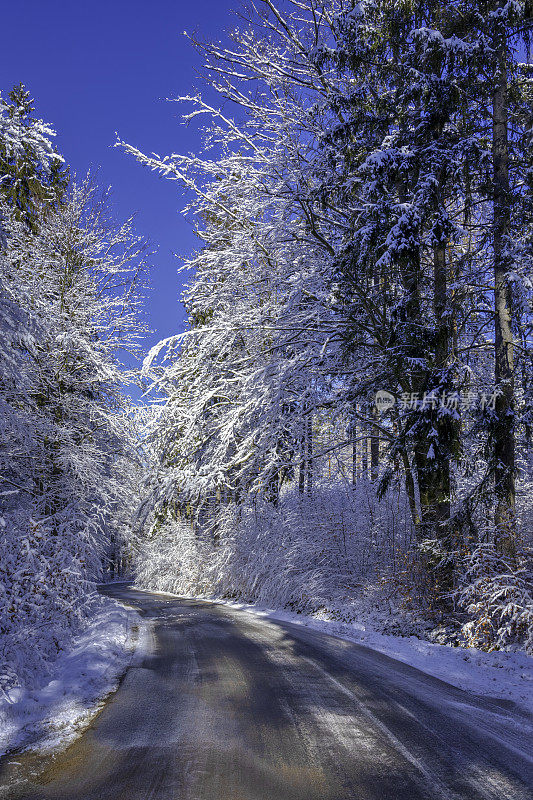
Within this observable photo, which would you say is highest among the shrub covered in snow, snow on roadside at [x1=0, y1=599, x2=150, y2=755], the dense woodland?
the dense woodland

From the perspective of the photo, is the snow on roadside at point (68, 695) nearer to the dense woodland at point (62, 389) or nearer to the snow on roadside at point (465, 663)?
the dense woodland at point (62, 389)

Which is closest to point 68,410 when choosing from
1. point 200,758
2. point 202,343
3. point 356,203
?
point 202,343

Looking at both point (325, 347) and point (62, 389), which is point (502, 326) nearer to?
point (325, 347)

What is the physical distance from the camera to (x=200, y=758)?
3.82m

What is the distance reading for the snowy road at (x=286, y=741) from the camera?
3430 mm

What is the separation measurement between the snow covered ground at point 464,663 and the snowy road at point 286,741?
1.26ft

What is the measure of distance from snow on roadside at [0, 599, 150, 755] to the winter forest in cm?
27

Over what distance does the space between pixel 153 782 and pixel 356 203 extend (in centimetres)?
1053

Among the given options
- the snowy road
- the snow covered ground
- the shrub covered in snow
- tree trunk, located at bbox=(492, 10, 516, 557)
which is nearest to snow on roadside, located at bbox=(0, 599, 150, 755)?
the snowy road

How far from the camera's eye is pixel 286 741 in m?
4.21

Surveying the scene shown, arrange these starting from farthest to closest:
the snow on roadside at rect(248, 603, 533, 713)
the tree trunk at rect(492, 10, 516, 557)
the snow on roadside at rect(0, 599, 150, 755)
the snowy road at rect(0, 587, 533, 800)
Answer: the tree trunk at rect(492, 10, 516, 557) < the snow on roadside at rect(248, 603, 533, 713) < the snow on roadside at rect(0, 599, 150, 755) < the snowy road at rect(0, 587, 533, 800)

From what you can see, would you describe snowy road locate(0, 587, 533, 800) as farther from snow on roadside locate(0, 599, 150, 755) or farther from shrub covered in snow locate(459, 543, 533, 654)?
shrub covered in snow locate(459, 543, 533, 654)

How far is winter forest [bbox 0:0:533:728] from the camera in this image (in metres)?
8.66

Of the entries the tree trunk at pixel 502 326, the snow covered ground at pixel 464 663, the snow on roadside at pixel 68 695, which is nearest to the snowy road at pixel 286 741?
the snow on roadside at pixel 68 695
